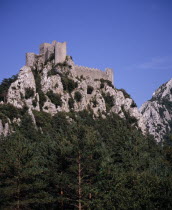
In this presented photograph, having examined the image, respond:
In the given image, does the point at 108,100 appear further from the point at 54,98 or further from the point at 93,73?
the point at 54,98

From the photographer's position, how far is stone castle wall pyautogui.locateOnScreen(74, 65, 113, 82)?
3572 inches

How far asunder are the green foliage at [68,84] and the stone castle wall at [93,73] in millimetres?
7043

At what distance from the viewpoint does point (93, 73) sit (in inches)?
3728

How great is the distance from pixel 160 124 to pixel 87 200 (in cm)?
11329

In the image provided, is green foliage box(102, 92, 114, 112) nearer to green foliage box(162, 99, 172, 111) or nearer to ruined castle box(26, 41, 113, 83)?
ruined castle box(26, 41, 113, 83)

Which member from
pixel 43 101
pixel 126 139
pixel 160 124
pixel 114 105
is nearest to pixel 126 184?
pixel 126 139

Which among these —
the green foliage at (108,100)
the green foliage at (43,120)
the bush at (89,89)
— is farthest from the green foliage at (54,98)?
the green foliage at (108,100)

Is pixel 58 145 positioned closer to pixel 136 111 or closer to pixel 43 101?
pixel 43 101

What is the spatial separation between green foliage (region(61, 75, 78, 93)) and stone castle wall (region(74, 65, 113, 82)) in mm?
7043

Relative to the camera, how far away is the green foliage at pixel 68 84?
81.7 meters

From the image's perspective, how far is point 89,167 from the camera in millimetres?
32219

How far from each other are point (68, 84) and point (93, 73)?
14.1 m

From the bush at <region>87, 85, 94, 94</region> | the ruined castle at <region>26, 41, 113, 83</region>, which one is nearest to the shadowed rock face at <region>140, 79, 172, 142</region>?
the bush at <region>87, 85, 94, 94</region>

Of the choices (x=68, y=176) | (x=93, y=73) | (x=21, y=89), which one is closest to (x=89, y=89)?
(x=93, y=73)
